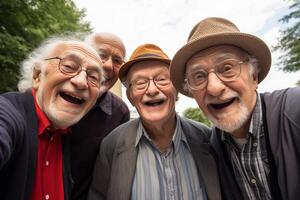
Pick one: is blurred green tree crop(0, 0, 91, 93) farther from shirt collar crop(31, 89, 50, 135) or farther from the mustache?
the mustache

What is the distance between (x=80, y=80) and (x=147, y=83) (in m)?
0.68

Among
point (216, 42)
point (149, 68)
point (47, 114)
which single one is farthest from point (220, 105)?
point (47, 114)

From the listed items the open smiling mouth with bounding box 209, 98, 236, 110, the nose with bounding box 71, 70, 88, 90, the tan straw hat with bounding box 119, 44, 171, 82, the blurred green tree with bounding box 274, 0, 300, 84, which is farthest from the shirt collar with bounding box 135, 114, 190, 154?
the blurred green tree with bounding box 274, 0, 300, 84

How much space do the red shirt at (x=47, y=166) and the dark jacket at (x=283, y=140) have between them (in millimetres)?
1760

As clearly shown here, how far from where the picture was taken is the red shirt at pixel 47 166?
84.9 inches

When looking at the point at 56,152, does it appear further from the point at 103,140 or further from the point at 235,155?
the point at 235,155

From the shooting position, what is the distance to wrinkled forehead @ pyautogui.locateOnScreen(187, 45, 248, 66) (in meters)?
2.46

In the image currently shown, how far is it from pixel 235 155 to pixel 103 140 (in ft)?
4.55

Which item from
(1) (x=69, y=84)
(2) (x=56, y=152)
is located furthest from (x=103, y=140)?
(1) (x=69, y=84)

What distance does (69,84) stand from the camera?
242 cm

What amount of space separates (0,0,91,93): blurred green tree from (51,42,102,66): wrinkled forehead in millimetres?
3624

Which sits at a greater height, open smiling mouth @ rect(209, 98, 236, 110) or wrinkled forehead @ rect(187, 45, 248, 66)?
wrinkled forehead @ rect(187, 45, 248, 66)

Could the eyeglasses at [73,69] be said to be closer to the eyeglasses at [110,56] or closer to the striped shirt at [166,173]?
the striped shirt at [166,173]

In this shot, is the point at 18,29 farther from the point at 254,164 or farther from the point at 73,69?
the point at 254,164
